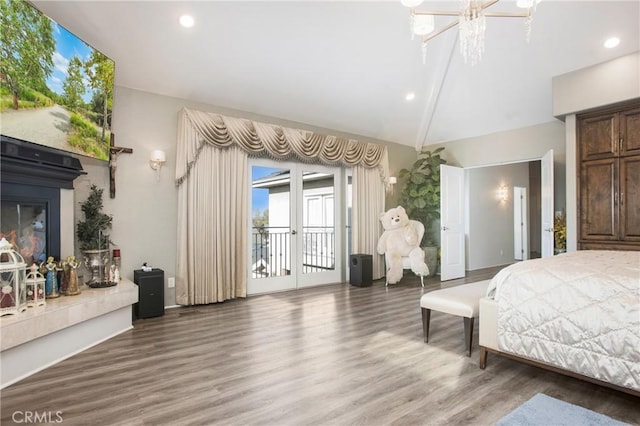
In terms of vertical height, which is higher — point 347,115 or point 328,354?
point 347,115

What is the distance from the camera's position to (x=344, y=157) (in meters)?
5.71

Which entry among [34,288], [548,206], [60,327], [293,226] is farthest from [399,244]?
[34,288]

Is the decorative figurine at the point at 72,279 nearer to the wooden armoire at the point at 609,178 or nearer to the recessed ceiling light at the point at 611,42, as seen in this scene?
the wooden armoire at the point at 609,178

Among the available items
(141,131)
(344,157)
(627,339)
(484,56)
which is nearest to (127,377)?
(141,131)

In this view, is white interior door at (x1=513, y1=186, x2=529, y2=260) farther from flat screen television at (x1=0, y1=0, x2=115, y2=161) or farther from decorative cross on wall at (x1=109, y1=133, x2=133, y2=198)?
flat screen television at (x1=0, y1=0, x2=115, y2=161)

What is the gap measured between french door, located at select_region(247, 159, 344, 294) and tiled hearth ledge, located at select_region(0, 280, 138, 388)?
190 centimetres

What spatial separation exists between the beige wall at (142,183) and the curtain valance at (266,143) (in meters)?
0.19

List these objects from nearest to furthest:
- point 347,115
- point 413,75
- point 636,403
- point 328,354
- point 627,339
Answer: point 627,339
point 636,403
point 328,354
point 413,75
point 347,115

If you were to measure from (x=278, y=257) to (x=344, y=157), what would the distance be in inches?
80.2

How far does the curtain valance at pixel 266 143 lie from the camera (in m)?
4.21

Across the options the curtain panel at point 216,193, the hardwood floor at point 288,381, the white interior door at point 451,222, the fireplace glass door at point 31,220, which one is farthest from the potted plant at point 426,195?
the fireplace glass door at point 31,220

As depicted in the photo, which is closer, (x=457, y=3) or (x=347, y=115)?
(x=457, y=3)

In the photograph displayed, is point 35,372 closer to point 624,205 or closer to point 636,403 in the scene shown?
point 636,403

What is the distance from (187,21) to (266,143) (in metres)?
1.81
